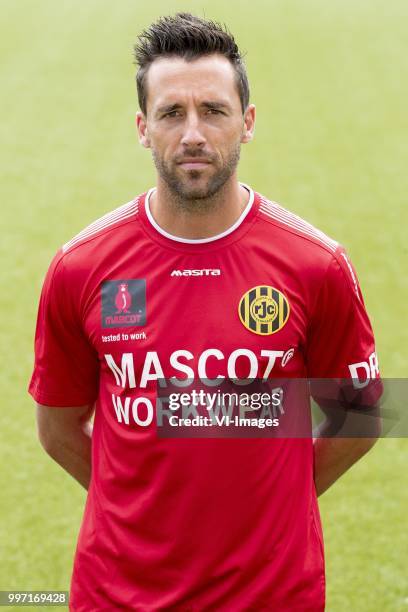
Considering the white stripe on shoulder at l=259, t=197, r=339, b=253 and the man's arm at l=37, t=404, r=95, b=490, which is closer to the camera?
the white stripe on shoulder at l=259, t=197, r=339, b=253

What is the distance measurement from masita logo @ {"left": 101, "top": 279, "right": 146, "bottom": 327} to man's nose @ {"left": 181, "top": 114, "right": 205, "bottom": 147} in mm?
406

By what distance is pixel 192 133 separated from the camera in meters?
2.56

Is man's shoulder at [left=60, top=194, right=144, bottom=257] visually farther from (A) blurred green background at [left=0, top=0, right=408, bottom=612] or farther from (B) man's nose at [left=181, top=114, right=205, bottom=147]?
(A) blurred green background at [left=0, top=0, right=408, bottom=612]

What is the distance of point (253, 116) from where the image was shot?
2836 millimetres

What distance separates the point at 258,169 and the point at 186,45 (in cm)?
1141

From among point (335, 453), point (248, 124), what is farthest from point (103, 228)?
point (335, 453)

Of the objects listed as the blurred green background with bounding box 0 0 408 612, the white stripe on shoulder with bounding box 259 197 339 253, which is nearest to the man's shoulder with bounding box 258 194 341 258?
the white stripe on shoulder with bounding box 259 197 339 253

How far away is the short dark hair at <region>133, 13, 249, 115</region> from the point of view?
2.67 meters

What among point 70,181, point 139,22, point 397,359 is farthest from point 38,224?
point 139,22

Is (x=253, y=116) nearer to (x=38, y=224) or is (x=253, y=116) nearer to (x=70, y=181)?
(x=38, y=224)

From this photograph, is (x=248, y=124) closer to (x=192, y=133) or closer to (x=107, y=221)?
(x=192, y=133)

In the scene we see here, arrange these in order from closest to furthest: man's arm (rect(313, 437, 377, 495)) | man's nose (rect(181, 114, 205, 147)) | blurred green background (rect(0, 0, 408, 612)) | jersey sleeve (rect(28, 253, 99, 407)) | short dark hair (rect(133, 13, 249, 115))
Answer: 1. man's nose (rect(181, 114, 205, 147))
2. short dark hair (rect(133, 13, 249, 115))
3. jersey sleeve (rect(28, 253, 99, 407))
4. man's arm (rect(313, 437, 377, 495))
5. blurred green background (rect(0, 0, 408, 612))

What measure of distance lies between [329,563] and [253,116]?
12.0 feet

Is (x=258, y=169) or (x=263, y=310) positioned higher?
(x=258, y=169)
